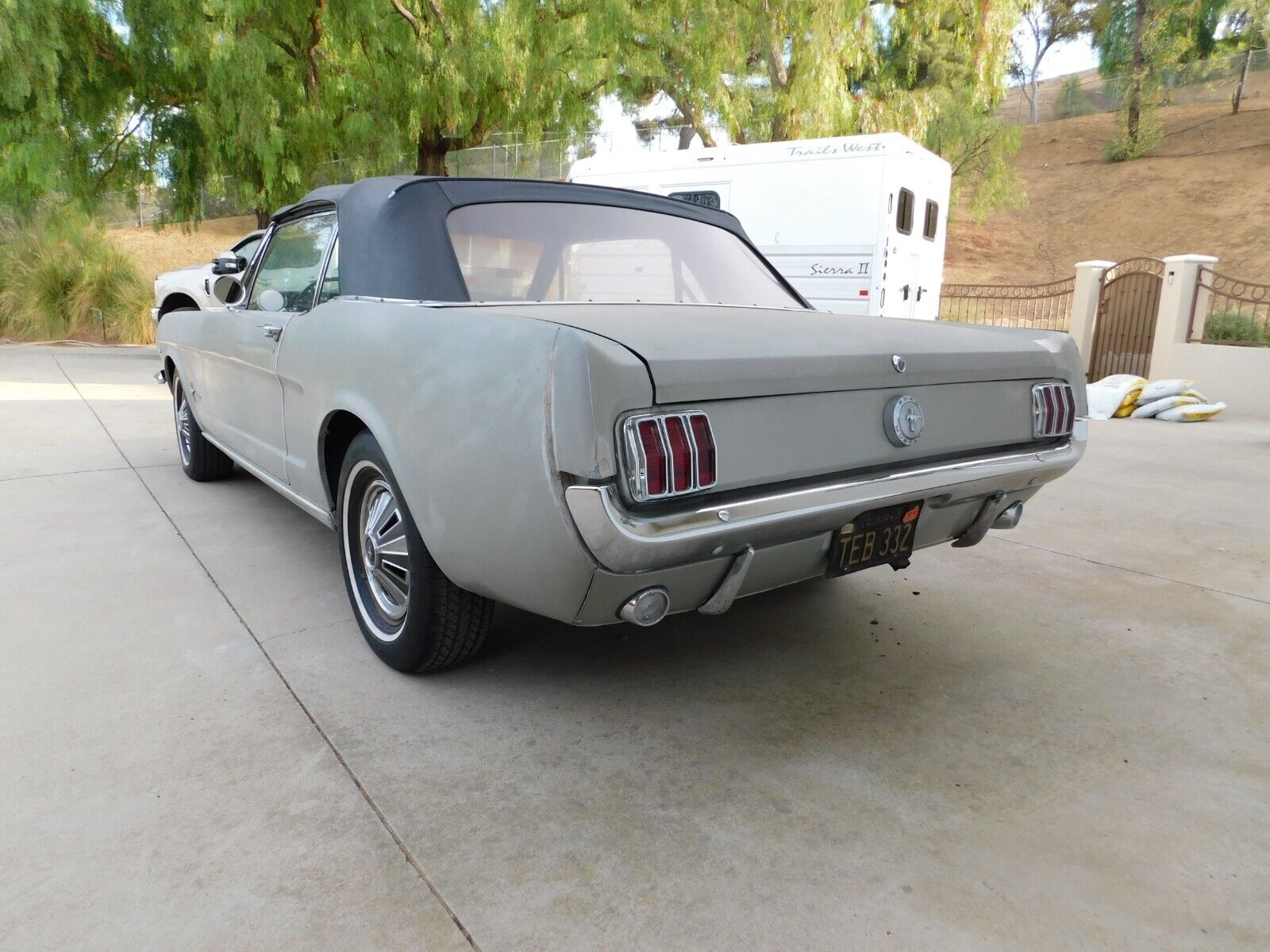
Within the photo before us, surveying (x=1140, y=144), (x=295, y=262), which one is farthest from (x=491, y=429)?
(x=1140, y=144)

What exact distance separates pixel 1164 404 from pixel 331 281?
9.22 metres

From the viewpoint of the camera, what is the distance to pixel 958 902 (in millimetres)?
1927

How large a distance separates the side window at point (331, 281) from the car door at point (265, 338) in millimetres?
56

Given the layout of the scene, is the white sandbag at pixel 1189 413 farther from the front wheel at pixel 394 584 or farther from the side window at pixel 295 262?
the front wheel at pixel 394 584

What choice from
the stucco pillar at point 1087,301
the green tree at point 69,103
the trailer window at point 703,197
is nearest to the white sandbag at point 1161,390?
the stucco pillar at point 1087,301

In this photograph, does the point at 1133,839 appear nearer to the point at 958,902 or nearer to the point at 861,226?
the point at 958,902

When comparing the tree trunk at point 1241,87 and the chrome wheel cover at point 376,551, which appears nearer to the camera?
the chrome wheel cover at point 376,551

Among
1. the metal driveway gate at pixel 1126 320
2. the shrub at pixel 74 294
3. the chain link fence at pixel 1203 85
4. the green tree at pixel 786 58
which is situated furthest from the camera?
the chain link fence at pixel 1203 85

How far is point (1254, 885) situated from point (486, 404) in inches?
78.9

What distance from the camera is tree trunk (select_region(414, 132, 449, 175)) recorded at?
528 inches

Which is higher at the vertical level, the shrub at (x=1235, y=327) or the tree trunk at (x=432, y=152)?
the tree trunk at (x=432, y=152)

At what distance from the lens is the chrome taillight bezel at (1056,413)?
117 inches

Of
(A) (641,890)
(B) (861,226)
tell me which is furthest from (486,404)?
(B) (861,226)

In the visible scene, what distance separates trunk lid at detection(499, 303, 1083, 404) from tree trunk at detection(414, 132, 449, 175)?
11.6m
